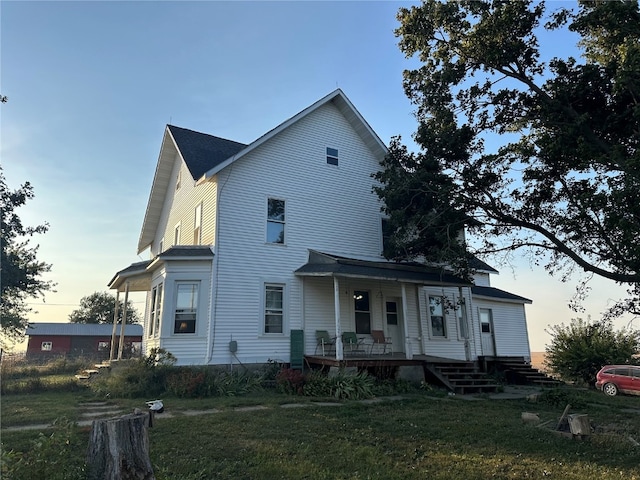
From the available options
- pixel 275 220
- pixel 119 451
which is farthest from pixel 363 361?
pixel 119 451

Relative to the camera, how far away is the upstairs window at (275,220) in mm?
14883

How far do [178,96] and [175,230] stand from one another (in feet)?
20.1

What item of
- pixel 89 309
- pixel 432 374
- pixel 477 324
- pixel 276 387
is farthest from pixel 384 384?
pixel 89 309

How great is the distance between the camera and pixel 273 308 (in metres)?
14.3

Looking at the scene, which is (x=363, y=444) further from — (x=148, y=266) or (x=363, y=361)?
(x=148, y=266)

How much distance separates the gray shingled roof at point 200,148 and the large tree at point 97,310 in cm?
4776

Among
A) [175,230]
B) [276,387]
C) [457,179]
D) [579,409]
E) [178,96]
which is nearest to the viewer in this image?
[579,409]

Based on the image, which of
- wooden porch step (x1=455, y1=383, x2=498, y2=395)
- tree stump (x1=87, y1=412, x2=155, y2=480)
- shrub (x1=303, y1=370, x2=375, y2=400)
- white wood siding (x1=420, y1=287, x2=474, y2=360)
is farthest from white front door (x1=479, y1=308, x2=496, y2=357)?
tree stump (x1=87, y1=412, x2=155, y2=480)

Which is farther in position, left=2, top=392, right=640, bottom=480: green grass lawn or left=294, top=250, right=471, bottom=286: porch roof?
left=294, top=250, right=471, bottom=286: porch roof

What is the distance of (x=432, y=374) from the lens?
13.8 meters

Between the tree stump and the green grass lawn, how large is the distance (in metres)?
0.52

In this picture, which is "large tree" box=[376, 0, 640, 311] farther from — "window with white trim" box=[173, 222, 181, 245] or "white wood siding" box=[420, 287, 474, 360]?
"window with white trim" box=[173, 222, 181, 245]

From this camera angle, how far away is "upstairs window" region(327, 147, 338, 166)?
16750mm

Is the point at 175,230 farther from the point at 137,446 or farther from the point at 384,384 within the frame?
the point at 137,446
